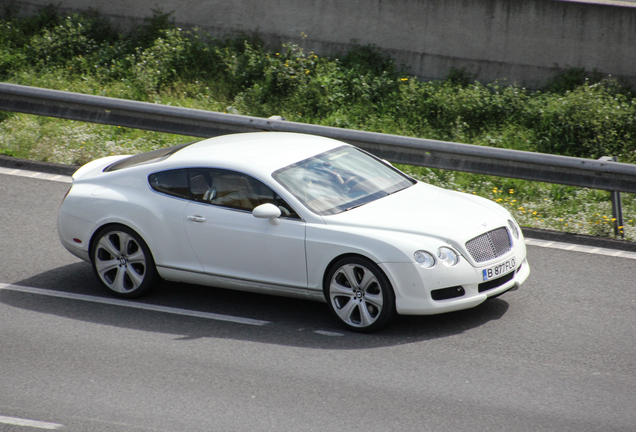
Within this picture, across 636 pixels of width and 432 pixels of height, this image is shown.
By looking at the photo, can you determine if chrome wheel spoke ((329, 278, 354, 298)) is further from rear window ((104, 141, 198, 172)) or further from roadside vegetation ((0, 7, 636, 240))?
roadside vegetation ((0, 7, 636, 240))

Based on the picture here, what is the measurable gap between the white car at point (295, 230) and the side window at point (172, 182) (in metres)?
0.01

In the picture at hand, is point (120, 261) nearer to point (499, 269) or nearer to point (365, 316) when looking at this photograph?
point (365, 316)

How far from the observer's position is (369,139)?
10227 mm

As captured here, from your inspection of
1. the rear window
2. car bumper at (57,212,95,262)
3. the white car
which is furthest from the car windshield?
car bumper at (57,212,95,262)

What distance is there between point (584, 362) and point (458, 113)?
755cm

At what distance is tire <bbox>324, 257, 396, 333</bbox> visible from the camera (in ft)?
21.3

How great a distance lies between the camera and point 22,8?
16.8 meters

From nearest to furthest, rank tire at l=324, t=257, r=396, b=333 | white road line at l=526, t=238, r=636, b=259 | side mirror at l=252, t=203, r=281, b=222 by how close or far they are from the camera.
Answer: tire at l=324, t=257, r=396, b=333
side mirror at l=252, t=203, r=281, b=222
white road line at l=526, t=238, r=636, b=259

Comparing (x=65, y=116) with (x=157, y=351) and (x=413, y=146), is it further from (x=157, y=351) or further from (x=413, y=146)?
(x=157, y=351)

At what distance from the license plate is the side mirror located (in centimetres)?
177

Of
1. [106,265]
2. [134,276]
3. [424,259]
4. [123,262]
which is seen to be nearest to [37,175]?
[106,265]

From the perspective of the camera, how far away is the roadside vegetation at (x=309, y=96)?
11766mm

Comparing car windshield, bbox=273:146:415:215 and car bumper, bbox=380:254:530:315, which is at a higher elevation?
car windshield, bbox=273:146:415:215

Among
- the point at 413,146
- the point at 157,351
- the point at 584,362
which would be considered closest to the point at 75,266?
the point at 157,351
